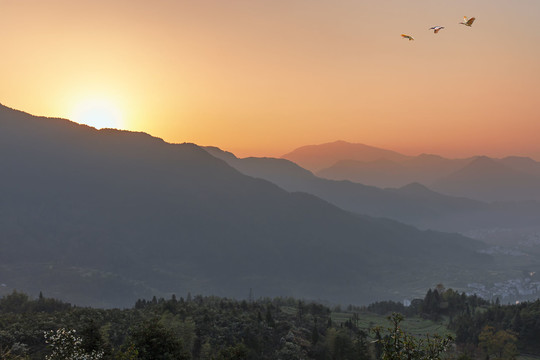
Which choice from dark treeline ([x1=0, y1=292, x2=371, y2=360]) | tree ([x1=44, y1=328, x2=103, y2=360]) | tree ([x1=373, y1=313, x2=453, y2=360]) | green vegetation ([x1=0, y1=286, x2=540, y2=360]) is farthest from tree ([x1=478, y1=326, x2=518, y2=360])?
tree ([x1=44, y1=328, x2=103, y2=360])

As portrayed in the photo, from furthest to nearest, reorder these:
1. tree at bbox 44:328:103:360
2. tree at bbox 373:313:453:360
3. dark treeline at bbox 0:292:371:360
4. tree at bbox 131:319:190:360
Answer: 1. dark treeline at bbox 0:292:371:360
2. tree at bbox 131:319:190:360
3. tree at bbox 44:328:103:360
4. tree at bbox 373:313:453:360

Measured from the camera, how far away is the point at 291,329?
5005 inches

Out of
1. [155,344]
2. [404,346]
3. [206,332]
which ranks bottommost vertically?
[206,332]

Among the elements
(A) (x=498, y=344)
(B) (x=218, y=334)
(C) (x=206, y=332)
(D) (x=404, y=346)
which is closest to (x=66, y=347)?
(D) (x=404, y=346)

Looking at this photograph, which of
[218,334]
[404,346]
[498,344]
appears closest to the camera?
[404,346]

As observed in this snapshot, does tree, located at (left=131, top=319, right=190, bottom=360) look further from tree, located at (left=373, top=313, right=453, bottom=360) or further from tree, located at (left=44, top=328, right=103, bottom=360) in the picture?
tree, located at (left=373, top=313, right=453, bottom=360)

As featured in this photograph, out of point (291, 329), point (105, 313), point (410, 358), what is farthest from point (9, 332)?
point (410, 358)

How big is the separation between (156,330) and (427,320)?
180 meters

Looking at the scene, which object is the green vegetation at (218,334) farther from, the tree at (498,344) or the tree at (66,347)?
the tree at (66,347)

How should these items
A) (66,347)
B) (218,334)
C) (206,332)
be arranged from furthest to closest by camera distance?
(206,332)
(218,334)
(66,347)

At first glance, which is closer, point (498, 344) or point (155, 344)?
point (155, 344)

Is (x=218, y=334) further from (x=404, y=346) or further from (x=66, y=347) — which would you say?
(x=404, y=346)

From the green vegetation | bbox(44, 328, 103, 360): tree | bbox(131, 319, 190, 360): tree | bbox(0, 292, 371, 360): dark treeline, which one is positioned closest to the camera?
bbox(44, 328, 103, 360): tree

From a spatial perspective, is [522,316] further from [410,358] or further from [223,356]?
[410,358]
